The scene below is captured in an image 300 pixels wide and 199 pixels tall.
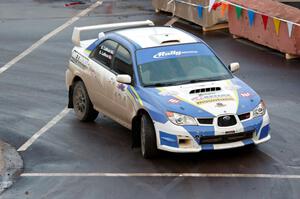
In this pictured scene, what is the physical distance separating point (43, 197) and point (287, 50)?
971cm

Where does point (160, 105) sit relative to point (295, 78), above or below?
above

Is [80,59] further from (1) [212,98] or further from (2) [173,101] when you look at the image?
(1) [212,98]

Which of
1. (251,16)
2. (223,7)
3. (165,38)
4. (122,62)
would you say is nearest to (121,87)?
(122,62)

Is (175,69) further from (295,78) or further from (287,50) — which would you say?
(287,50)

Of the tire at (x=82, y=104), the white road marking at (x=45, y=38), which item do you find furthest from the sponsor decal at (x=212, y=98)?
the white road marking at (x=45, y=38)

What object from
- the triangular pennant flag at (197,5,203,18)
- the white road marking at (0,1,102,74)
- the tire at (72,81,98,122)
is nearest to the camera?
the tire at (72,81,98,122)

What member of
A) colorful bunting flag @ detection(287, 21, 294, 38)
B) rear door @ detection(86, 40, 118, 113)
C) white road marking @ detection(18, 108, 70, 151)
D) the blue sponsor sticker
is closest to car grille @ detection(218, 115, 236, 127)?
the blue sponsor sticker

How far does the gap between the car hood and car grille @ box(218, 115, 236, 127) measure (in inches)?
2.8

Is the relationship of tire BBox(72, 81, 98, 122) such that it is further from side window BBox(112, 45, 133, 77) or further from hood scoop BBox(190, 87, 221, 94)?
hood scoop BBox(190, 87, 221, 94)

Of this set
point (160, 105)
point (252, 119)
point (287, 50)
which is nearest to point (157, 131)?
point (160, 105)

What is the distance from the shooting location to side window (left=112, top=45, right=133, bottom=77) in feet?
42.4

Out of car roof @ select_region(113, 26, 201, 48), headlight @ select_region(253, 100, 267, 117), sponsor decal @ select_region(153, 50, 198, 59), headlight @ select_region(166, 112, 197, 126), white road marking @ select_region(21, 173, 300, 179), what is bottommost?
white road marking @ select_region(21, 173, 300, 179)

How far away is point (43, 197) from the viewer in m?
10.6

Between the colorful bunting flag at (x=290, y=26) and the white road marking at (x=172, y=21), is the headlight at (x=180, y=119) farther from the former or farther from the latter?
the white road marking at (x=172, y=21)
